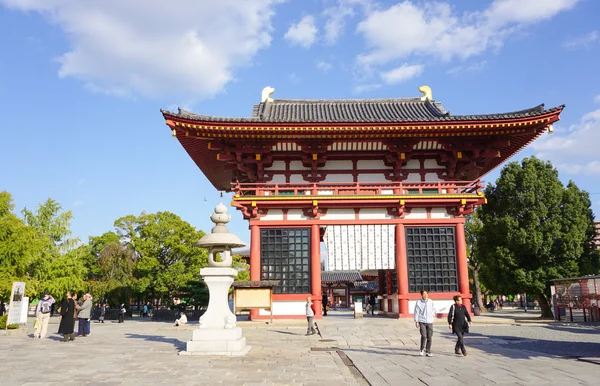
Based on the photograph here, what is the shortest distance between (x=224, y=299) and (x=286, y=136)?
38.1 feet

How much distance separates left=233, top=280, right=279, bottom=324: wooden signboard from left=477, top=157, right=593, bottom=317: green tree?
16165 mm

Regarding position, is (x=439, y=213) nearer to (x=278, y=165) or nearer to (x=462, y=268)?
(x=462, y=268)

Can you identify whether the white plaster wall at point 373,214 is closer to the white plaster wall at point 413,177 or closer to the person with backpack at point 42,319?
the white plaster wall at point 413,177

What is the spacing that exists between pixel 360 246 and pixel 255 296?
6.37m

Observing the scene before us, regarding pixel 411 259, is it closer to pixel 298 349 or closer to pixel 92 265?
pixel 298 349

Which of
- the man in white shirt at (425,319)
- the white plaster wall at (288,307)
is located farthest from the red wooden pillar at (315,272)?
the man in white shirt at (425,319)

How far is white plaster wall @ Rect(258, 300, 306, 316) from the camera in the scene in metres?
21.4

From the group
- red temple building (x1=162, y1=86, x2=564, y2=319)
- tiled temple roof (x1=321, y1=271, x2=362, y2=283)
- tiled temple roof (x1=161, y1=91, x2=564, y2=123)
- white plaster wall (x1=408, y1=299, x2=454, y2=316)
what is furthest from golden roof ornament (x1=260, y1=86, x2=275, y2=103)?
tiled temple roof (x1=321, y1=271, x2=362, y2=283)

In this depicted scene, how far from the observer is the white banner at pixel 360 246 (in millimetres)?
22562

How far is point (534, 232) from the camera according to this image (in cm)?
2638

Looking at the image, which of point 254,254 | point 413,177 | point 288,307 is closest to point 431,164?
point 413,177

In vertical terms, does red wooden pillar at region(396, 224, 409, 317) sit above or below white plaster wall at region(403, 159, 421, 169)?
below

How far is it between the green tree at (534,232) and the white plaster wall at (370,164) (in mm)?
9688

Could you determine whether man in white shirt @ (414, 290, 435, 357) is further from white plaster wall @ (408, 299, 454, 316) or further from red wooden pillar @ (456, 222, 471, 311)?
red wooden pillar @ (456, 222, 471, 311)
